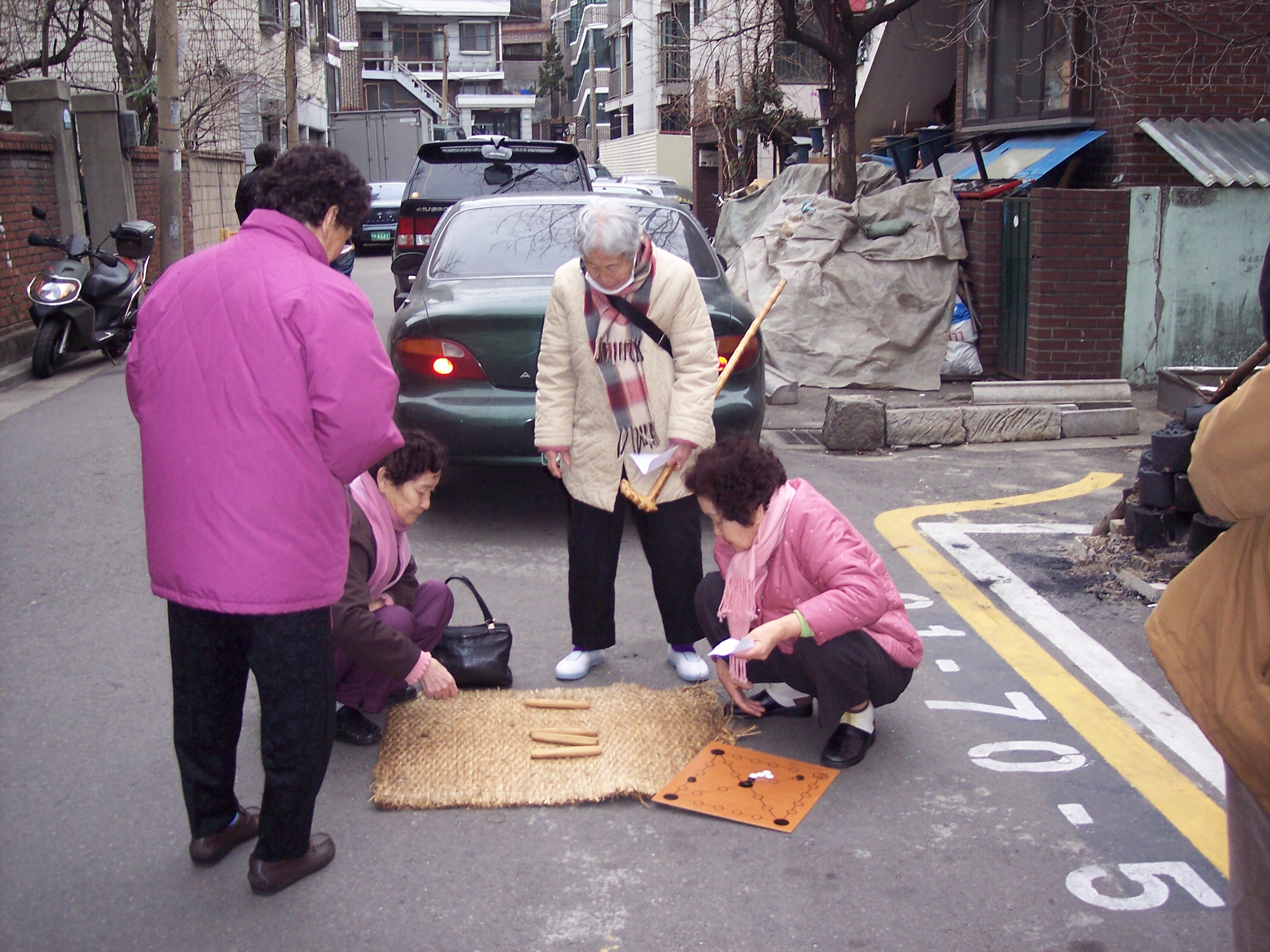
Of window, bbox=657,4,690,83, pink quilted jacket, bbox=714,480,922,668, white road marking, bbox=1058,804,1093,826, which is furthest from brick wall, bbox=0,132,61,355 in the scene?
window, bbox=657,4,690,83

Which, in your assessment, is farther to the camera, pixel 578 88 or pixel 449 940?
pixel 578 88

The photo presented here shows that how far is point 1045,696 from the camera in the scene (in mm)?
3891

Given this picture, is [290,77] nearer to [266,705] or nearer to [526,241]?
[526,241]

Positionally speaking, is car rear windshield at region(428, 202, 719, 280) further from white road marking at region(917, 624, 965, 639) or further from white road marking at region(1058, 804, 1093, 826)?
white road marking at region(1058, 804, 1093, 826)

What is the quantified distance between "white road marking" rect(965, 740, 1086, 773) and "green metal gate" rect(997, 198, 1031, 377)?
247 inches

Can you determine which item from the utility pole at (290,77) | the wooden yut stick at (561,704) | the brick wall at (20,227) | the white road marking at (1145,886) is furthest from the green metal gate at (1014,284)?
the utility pole at (290,77)

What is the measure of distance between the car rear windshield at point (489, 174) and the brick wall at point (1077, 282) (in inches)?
189

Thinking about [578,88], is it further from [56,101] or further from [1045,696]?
[1045,696]

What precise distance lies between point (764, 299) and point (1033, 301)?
225cm

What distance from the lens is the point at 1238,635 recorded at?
76.2 inches

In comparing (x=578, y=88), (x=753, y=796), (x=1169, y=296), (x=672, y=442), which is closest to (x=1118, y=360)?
(x=1169, y=296)

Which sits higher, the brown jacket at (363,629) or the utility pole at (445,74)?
the utility pole at (445,74)

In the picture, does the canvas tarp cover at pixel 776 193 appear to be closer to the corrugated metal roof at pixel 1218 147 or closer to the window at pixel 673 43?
the corrugated metal roof at pixel 1218 147

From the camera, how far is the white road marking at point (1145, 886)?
→ 271cm
